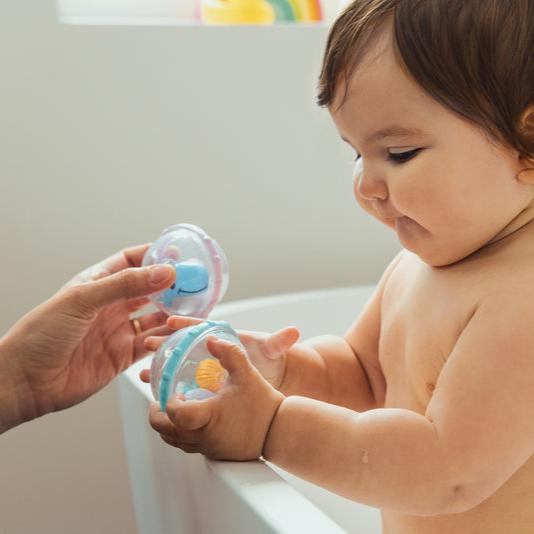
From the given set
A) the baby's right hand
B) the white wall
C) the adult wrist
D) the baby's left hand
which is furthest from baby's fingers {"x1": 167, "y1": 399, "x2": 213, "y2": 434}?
the white wall

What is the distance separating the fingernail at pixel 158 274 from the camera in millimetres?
864

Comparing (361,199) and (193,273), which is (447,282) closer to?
(361,199)

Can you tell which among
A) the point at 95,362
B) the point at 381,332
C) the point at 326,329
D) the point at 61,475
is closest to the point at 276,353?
the point at 381,332

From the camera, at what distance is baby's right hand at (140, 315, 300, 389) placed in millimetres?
862

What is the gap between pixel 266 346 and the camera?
0.88 meters

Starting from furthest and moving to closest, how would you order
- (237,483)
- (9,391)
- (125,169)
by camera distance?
1. (125,169)
2. (9,391)
3. (237,483)

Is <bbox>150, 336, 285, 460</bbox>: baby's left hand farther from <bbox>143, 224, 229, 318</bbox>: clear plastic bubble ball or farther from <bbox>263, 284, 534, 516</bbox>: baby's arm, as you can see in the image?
<bbox>143, 224, 229, 318</bbox>: clear plastic bubble ball

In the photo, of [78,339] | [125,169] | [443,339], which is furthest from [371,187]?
[125,169]

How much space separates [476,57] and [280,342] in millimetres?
329

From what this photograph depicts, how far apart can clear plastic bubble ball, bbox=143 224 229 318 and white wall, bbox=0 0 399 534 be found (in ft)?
1.51

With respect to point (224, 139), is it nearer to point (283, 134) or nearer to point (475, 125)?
point (283, 134)

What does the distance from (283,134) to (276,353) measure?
2.21 feet

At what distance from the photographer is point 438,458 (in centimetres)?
67

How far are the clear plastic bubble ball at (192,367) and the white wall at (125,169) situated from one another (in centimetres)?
65
